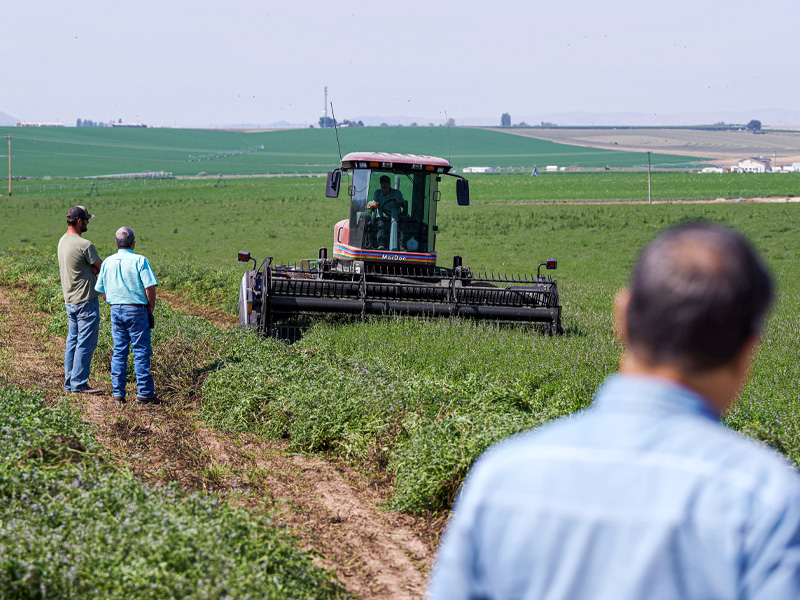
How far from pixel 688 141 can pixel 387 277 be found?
170 metres

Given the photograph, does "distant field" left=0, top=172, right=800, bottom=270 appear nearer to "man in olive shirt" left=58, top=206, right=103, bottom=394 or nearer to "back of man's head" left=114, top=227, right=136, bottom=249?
"man in olive shirt" left=58, top=206, right=103, bottom=394

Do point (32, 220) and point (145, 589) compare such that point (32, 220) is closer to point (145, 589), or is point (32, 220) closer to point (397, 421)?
point (397, 421)

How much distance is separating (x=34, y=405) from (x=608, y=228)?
31.3m

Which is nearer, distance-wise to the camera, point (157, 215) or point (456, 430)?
point (456, 430)

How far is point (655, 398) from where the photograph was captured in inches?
63.8

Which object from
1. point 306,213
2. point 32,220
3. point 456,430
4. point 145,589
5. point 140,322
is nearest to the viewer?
point 145,589

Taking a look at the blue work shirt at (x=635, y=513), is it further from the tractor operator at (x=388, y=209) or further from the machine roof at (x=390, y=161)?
the tractor operator at (x=388, y=209)

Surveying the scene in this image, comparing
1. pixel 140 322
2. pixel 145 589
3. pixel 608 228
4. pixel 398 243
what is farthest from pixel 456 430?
pixel 608 228

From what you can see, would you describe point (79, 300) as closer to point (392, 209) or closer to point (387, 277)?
point (387, 277)

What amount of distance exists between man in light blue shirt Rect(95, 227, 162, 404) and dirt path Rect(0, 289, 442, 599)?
0.87 ft

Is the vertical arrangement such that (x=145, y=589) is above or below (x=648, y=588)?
below

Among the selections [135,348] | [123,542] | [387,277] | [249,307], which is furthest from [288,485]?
[387,277]

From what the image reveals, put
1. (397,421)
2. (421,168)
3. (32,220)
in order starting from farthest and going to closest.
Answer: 1. (32,220)
2. (421,168)
3. (397,421)

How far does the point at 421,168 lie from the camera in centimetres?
1375
